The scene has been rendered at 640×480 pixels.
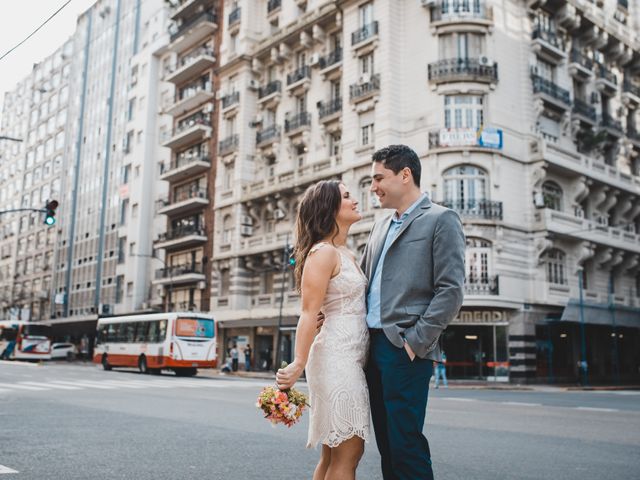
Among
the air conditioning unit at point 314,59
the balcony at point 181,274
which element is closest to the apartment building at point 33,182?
the balcony at point 181,274

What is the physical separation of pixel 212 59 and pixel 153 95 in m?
9.88

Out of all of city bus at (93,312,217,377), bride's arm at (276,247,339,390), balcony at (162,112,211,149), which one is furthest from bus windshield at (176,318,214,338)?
bride's arm at (276,247,339,390)

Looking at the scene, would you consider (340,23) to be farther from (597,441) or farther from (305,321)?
(305,321)

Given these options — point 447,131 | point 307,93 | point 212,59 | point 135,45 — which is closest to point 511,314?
point 447,131

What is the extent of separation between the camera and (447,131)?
28.2 meters

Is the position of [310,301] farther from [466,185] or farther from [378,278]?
[466,185]

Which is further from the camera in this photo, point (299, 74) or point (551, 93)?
point (299, 74)

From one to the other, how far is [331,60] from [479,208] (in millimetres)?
11744

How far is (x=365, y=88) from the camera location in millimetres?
30859

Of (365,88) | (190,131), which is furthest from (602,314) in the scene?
(190,131)

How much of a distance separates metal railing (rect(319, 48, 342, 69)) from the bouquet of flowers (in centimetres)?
3148

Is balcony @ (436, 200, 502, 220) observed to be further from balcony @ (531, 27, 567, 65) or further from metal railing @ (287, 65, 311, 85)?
metal railing @ (287, 65, 311, 85)

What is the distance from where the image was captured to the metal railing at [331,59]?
3349 centimetres

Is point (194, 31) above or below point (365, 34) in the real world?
above
